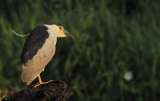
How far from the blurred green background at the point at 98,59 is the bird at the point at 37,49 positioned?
2020 millimetres

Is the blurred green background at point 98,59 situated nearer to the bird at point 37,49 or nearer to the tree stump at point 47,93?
the bird at point 37,49

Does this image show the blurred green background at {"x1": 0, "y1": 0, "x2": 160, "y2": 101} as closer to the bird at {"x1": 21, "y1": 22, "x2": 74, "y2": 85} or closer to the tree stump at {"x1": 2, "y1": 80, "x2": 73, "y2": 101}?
the bird at {"x1": 21, "y1": 22, "x2": 74, "y2": 85}

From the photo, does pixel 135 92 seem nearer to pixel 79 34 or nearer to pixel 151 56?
pixel 151 56

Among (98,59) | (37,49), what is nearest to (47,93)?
(37,49)

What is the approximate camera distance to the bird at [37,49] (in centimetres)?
374

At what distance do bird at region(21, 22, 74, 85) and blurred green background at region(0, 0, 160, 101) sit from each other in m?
2.02

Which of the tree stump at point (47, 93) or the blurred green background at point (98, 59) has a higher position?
the tree stump at point (47, 93)

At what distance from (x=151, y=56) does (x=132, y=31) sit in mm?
848

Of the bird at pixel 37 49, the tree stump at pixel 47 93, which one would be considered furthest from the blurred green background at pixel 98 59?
the tree stump at pixel 47 93

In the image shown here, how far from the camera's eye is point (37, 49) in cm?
386

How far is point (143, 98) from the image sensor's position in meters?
6.23

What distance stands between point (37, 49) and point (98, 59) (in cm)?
270

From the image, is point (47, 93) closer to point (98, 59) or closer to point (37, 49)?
point (37, 49)

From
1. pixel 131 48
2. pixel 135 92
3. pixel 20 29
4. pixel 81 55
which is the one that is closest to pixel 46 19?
pixel 20 29
